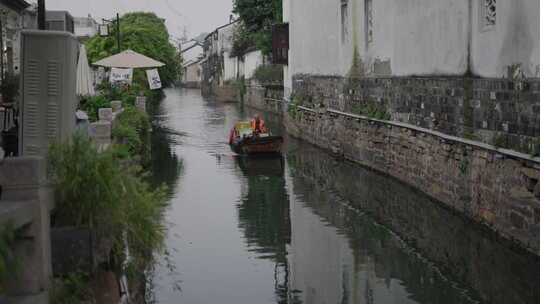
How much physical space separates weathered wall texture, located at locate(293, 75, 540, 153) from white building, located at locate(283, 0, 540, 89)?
242 millimetres

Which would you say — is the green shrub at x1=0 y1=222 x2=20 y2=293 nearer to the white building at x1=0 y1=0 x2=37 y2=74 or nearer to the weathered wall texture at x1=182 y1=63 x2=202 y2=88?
the white building at x1=0 y1=0 x2=37 y2=74

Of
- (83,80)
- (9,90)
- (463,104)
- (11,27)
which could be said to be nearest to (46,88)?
(463,104)

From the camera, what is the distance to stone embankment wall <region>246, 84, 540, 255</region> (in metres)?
11.2

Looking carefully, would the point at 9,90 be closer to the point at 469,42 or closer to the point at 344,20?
the point at 344,20

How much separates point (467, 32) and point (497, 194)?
12.1 ft

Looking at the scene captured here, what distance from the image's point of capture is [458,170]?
47.0 feet

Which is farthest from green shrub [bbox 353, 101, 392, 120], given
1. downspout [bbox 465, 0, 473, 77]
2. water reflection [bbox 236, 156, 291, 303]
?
downspout [bbox 465, 0, 473, 77]

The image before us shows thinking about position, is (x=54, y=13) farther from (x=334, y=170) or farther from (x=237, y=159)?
(x=334, y=170)

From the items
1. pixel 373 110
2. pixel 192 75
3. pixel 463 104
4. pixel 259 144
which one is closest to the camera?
pixel 463 104

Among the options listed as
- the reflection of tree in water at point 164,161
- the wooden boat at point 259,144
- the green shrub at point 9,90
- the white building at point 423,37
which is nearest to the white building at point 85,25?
the reflection of tree in water at point 164,161

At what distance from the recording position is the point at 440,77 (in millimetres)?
16000

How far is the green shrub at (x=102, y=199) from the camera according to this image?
657cm

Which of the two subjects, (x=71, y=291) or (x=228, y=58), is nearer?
(x=71, y=291)

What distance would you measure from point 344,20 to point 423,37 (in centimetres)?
871
